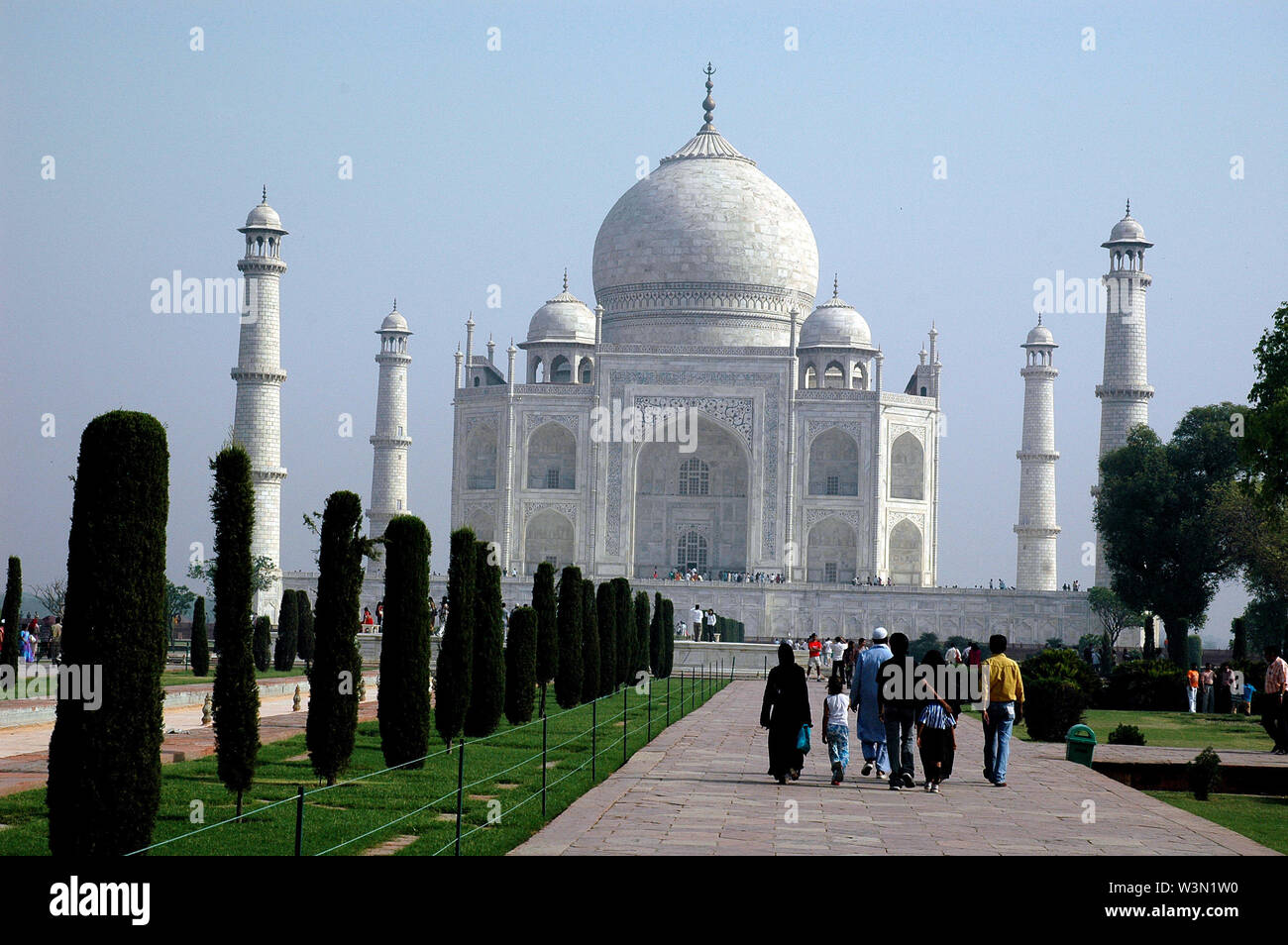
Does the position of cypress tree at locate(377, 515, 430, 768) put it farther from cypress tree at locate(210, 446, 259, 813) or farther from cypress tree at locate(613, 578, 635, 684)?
cypress tree at locate(613, 578, 635, 684)

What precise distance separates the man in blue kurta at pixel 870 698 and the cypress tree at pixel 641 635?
12495 millimetres

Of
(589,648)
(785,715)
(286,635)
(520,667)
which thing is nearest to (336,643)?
(785,715)

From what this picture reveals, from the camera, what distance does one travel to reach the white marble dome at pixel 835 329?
4634 cm

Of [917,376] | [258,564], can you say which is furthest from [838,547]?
[258,564]

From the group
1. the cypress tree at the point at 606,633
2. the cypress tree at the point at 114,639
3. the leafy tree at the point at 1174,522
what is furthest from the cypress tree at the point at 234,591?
the leafy tree at the point at 1174,522

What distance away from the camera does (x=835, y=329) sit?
152ft

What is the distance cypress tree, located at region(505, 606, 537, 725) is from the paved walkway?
3.61 m

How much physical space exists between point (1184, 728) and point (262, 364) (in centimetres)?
2571

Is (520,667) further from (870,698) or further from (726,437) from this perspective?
(726,437)

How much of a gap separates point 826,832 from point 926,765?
7.70ft

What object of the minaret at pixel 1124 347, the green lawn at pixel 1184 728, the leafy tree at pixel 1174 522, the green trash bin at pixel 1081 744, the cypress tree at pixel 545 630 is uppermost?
the minaret at pixel 1124 347

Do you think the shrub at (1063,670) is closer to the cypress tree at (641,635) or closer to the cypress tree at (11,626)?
the cypress tree at (641,635)
